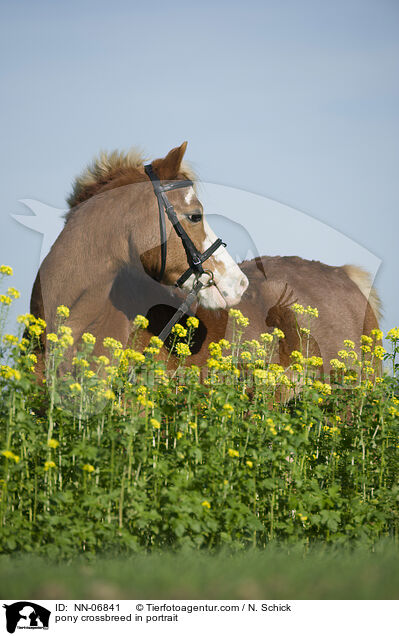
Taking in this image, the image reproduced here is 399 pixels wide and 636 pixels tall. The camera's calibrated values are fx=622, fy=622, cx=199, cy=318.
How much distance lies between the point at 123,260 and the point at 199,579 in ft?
9.32

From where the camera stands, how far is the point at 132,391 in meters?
4.00

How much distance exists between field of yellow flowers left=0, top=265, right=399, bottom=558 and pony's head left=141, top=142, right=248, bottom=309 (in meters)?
0.70

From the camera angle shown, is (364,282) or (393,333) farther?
(364,282)

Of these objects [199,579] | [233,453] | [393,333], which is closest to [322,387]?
[393,333]

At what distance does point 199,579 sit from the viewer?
2.68m

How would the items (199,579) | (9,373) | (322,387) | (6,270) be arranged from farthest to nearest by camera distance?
(322,387)
(6,270)
(9,373)
(199,579)

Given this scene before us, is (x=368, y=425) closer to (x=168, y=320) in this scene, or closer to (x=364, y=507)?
(x=364, y=507)

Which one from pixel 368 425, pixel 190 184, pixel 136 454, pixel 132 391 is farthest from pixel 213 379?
pixel 190 184

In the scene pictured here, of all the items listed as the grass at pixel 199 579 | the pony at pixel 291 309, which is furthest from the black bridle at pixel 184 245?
the grass at pixel 199 579

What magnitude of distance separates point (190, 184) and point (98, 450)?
2.48 meters

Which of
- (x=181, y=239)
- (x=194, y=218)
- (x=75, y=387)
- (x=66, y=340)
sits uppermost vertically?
(x=194, y=218)

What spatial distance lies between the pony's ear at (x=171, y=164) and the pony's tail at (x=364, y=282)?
3604 millimetres

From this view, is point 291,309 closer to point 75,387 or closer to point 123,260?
point 123,260

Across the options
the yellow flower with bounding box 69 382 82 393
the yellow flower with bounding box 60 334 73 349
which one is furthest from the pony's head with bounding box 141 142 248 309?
the yellow flower with bounding box 69 382 82 393
